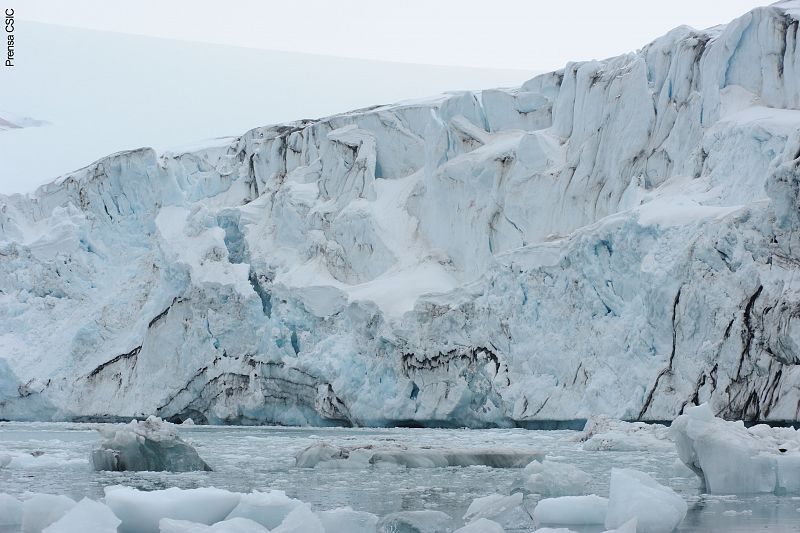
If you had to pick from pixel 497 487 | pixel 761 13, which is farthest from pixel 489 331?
pixel 497 487

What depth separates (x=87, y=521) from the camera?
4062mm

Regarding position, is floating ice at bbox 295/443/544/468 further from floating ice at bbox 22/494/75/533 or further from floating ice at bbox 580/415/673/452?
floating ice at bbox 22/494/75/533

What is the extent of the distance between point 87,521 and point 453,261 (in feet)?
47.2

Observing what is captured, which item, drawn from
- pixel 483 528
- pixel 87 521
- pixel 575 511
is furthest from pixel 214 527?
pixel 575 511

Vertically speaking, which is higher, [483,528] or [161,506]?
[483,528]

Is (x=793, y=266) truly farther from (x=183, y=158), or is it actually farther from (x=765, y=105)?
(x=183, y=158)

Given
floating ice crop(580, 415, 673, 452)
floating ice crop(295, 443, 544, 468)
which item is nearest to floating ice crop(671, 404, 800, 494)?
floating ice crop(295, 443, 544, 468)

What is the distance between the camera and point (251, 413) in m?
17.8

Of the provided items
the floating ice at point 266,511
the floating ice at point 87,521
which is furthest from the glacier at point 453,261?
the floating ice at point 87,521

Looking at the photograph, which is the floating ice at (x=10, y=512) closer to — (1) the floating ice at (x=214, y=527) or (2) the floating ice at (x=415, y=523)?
(1) the floating ice at (x=214, y=527)

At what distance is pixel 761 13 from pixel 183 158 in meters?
13.2

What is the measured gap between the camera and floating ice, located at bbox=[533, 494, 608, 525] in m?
5.27

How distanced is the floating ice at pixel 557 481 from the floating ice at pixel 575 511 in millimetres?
1188

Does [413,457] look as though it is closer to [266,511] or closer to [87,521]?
[266,511]
